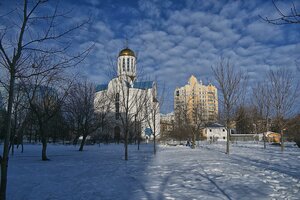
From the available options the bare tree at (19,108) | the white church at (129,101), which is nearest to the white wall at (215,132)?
the white church at (129,101)

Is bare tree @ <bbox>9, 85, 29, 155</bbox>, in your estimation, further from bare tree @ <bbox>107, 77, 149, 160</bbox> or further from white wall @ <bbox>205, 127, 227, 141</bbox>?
white wall @ <bbox>205, 127, 227, 141</bbox>

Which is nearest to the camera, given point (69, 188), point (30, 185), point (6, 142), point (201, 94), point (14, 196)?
point (6, 142)

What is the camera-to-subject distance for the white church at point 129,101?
2167cm

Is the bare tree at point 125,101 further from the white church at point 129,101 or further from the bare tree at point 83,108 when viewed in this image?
the bare tree at point 83,108

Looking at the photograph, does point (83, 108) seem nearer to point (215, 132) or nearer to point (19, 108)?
point (19, 108)

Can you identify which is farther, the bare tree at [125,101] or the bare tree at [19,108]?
the bare tree at [125,101]

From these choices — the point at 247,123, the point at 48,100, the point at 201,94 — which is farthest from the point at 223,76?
the point at 201,94

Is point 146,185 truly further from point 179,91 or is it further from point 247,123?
point 179,91

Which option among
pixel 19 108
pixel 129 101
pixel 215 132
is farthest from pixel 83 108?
pixel 215 132

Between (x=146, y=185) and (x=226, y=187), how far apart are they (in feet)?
7.86

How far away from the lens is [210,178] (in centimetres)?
1020

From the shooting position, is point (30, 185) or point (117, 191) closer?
point (117, 191)

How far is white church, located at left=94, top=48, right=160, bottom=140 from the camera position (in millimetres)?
21672

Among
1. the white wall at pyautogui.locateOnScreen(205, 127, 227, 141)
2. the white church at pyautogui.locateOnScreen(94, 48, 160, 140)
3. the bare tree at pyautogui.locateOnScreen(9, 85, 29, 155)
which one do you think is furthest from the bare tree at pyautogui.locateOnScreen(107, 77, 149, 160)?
the white wall at pyautogui.locateOnScreen(205, 127, 227, 141)
